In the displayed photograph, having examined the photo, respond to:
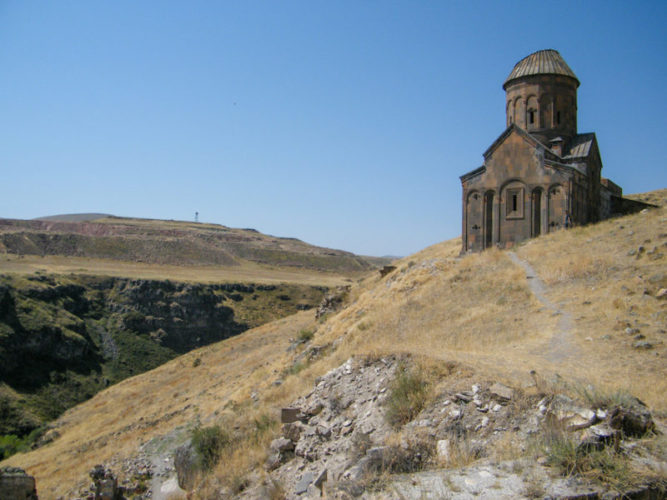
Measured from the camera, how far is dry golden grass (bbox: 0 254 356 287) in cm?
5528

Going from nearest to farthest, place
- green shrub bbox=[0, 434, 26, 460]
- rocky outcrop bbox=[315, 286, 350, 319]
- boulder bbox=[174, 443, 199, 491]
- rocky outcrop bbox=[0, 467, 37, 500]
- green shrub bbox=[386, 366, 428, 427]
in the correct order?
green shrub bbox=[386, 366, 428, 427] → boulder bbox=[174, 443, 199, 491] → rocky outcrop bbox=[0, 467, 37, 500] → green shrub bbox=[0, 434, 26, 460] → rocky outcrop bbox=[315, 286, 350, 319]

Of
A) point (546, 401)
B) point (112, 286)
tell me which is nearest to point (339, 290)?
point (546, 401)

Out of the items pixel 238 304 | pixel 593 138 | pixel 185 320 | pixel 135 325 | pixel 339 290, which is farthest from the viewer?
pixel 238 304

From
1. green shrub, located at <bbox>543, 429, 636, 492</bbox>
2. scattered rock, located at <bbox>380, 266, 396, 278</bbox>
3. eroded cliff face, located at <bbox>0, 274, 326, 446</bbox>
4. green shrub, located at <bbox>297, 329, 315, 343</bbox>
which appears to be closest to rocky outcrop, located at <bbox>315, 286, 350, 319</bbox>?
scattered rock, located at <bbox>380, 266, 396, 278</bbox>

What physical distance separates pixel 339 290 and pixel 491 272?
990 cm

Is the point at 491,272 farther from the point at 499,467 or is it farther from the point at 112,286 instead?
the point at 112,286

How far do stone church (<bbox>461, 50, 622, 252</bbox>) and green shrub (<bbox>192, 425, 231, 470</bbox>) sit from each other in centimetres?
1620

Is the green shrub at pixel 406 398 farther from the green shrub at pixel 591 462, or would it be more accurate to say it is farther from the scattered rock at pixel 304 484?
the green shrub at pixel 591 462

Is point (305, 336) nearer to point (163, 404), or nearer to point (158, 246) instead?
point (163, 404)

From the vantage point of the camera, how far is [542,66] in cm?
2520

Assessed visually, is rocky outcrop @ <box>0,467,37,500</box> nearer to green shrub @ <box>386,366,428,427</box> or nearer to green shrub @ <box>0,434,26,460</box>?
green shrub @ <box>386,366,428,427</box>

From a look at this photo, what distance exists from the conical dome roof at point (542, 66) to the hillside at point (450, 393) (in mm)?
7841

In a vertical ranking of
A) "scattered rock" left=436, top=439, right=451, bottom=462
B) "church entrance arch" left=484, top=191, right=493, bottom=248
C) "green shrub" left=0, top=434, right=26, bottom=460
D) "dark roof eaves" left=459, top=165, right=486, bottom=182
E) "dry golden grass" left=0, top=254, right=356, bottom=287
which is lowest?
"green shrub" left=0, top=434, right=26, bottom=460

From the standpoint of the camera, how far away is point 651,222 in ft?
66.3
